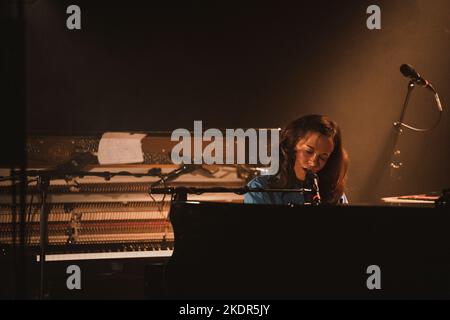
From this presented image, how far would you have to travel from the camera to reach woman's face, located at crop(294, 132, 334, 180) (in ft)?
10.6

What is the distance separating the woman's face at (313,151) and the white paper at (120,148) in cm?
102

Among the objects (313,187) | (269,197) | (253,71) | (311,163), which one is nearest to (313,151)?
(311,163)

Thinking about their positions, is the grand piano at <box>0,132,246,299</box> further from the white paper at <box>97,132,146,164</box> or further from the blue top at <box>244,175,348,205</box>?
the blue top at <box>244,175,348,205</box>

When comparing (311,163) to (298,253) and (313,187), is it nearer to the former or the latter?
(313,187)

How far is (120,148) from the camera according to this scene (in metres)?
3.68

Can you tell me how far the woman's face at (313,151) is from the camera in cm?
323

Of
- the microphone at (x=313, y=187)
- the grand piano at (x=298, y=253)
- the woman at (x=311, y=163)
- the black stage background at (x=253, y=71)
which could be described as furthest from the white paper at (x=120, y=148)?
the microphone at (x=313, y=187)

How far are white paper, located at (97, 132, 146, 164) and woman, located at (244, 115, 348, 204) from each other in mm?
835

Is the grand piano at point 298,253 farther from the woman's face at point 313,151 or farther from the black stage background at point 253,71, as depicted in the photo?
the black stage background at point 253,71

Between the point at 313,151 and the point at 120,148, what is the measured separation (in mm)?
1207

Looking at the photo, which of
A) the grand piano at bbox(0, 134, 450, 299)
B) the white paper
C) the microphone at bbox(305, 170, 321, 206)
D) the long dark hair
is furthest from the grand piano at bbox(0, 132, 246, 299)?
the microphone at bbox(305, 170, 321, 206)

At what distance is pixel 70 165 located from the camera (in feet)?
11.8
